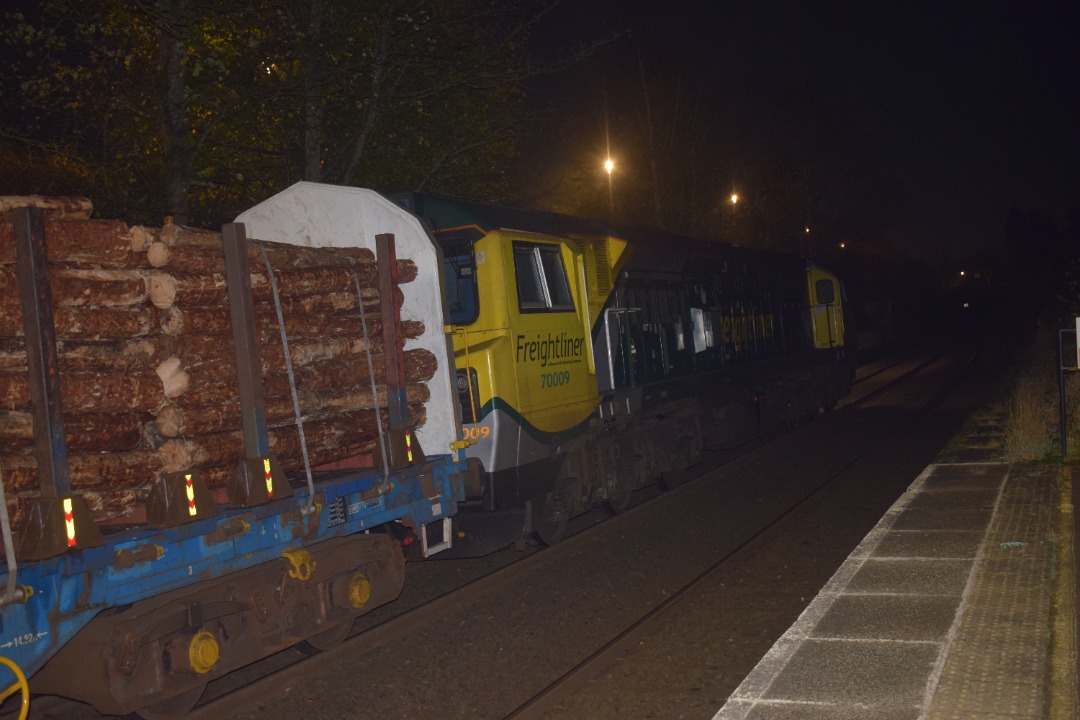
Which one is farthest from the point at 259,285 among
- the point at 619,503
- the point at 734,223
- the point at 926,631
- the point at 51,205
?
the point at 734,223

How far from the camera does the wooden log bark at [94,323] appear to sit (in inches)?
182

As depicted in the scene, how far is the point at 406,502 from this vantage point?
6773mm

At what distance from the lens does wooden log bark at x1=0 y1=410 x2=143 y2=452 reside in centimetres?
457

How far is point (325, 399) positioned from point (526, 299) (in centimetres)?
282

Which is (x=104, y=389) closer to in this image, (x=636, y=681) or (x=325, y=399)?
(x=325, y=399)

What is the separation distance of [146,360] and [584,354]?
17.3 feet

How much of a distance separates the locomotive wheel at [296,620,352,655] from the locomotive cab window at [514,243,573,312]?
126 inches

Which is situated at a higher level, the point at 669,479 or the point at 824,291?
the point at 824,291

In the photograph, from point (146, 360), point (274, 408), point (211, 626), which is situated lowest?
point (211, 626)

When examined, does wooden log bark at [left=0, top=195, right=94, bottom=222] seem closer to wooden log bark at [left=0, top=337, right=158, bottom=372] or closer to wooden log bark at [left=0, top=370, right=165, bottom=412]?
wooden log bark at [left=0, top=337, right=158, bottom=372]

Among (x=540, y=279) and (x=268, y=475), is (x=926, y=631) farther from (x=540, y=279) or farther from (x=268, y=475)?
(x=540, y=279)

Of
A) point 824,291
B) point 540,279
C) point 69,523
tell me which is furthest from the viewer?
point 824,291

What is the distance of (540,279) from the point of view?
8898mm

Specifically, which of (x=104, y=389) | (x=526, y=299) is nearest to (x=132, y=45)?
(x=526, y=299)
